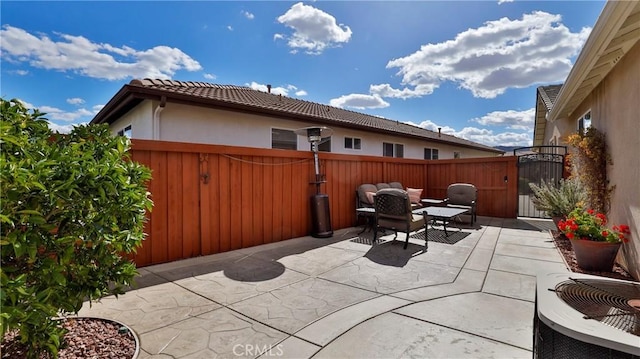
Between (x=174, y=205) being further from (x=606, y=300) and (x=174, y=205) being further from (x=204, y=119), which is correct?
(x=606, y=300)

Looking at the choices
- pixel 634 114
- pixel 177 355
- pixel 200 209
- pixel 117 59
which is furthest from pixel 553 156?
pixel 117 59

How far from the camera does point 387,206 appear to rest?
557cm

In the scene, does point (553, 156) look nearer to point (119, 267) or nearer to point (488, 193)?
point (488, 193)

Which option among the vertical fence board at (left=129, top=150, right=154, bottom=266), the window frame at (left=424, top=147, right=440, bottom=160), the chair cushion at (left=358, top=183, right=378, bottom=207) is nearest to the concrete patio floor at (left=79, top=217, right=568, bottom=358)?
the vertical fence board at (left=129, top=150, right=154, bottom=266)

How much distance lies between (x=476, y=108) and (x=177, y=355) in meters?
19.2

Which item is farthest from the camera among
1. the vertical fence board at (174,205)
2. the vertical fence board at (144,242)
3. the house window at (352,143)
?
the house window at (352,143)

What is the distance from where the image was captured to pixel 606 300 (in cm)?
157

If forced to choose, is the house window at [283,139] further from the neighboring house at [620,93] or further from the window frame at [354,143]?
the neighboring house at [620,93]

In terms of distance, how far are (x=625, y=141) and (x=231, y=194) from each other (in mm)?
5638

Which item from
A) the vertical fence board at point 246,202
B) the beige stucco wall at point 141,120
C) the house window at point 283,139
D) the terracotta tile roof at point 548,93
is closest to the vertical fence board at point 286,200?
the vertical fence board at point 246,202

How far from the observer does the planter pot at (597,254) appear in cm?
372

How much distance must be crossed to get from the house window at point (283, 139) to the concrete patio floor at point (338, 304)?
159 inches

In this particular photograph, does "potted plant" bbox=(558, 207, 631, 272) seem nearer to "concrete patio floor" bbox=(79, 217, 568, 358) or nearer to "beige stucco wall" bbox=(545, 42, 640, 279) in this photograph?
"beige stucco wall" bbox=(545, 42, 640, 279)

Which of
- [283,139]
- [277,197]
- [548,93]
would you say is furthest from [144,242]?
[548,93]
